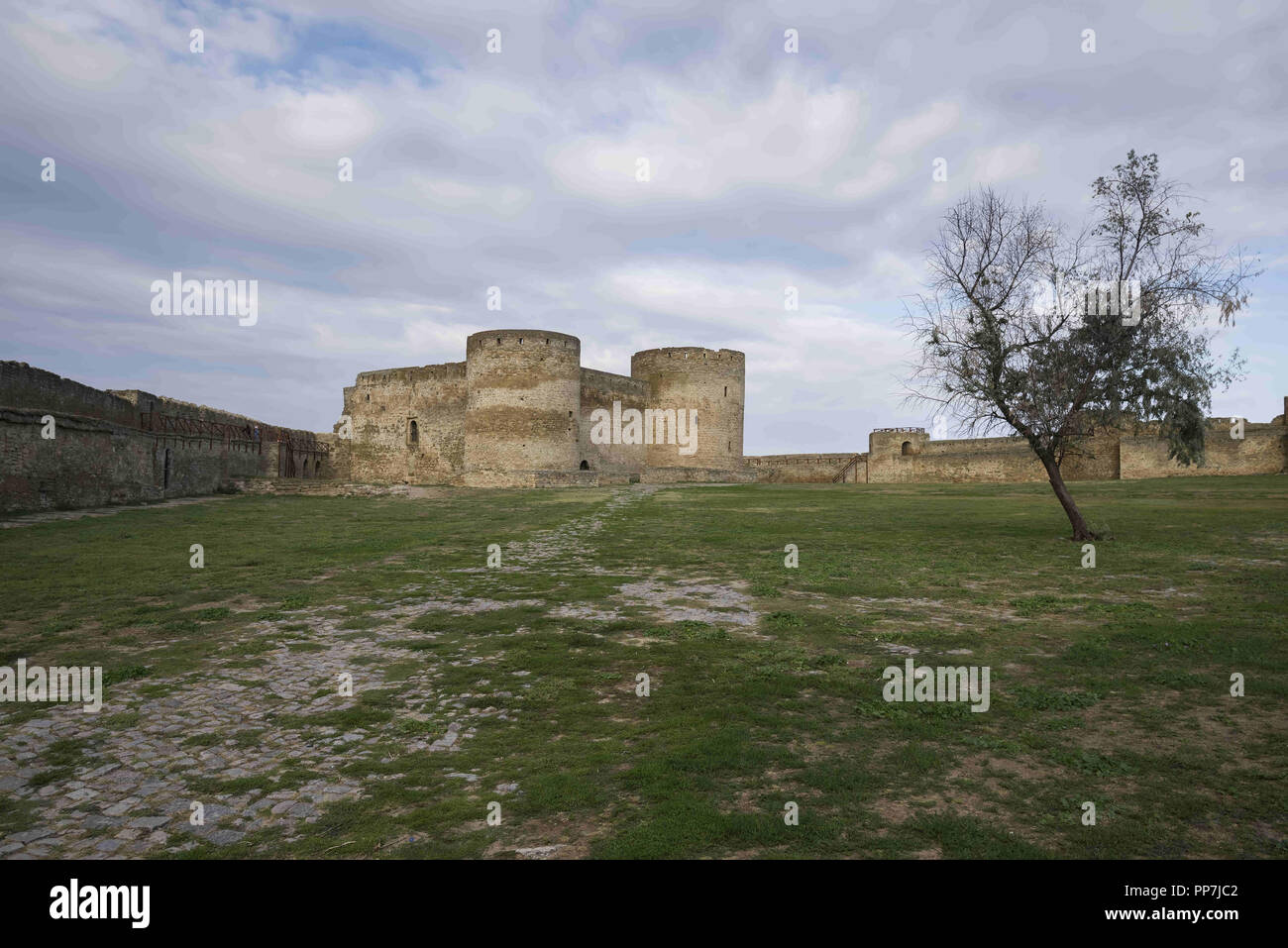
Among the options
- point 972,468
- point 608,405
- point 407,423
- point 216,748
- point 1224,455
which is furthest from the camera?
point 608,405

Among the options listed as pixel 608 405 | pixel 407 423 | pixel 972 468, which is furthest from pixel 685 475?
pixel 407 423

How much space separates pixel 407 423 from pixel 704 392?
18.7 meters

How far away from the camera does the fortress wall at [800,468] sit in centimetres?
5078

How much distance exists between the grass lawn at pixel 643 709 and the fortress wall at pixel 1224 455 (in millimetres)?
25796

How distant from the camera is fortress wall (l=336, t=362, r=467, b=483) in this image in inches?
1716

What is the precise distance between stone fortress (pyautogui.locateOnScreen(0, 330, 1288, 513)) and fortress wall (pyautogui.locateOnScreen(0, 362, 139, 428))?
0.17 ft

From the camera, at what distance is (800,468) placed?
170ft

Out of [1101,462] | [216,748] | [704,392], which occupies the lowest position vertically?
[216,748]

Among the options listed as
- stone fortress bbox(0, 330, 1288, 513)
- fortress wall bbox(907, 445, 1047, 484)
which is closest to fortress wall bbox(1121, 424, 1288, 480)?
stone fortress bbox(0, 330, 1288, 513)

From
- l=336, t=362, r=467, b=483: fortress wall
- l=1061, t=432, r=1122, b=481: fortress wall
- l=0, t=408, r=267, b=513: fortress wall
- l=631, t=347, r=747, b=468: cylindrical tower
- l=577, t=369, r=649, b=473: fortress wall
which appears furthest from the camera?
l=631, t=347, r=747, b=468: cylindrical tower

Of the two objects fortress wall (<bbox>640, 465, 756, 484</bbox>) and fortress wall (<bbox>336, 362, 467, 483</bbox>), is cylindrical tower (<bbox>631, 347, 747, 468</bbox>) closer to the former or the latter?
fortress wall (<bbox>640, 465, 756, 484</bbox>)

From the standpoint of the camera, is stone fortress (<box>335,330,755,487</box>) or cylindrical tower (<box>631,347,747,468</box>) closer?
stone fortress (<box>335,330,755,487</box>)

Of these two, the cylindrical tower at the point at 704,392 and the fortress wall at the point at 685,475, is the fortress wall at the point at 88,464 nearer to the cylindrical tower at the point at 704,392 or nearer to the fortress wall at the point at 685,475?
the fortress wall at the point at 685,475

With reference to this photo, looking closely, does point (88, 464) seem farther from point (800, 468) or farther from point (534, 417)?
point (800, 468)
